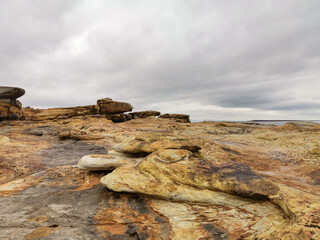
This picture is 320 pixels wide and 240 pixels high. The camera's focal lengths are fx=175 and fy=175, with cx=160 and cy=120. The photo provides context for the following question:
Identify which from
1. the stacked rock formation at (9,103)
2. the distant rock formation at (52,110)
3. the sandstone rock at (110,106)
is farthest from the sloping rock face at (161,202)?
the sandstone rock at (110,106)

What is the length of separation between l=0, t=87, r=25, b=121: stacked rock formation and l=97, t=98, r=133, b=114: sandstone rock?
1840 centimetres

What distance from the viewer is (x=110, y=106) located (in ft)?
171

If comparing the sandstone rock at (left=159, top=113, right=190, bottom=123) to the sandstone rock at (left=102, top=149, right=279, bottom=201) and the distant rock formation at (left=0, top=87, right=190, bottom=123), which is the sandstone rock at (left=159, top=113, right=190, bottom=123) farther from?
the sandstone rock at (left=102, top=149, right=279, bottom=201)

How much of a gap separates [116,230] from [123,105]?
165ft

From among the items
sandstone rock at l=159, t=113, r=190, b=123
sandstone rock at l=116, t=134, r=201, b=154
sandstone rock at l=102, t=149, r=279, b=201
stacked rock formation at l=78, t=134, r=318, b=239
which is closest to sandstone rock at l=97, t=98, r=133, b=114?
sandstone rock at l=159, t=113, r=190, b=123

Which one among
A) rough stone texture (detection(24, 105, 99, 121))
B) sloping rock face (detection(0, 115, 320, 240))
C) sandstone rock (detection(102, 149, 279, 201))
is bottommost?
sloping rock face (detection(0, 115, 320, 240))

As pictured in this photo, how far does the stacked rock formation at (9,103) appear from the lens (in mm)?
38406

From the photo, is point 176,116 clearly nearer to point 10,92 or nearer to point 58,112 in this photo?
point 58,112

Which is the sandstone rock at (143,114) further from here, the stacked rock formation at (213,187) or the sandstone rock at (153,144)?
the stacked rock formation at (213,187)

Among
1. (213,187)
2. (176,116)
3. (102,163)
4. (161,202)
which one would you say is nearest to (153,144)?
(102,163)

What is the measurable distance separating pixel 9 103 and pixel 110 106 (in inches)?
907

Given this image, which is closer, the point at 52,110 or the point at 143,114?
the point at 52,110

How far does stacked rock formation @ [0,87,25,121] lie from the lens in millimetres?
38406

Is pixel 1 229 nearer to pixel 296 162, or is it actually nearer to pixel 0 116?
pixel 296 162
